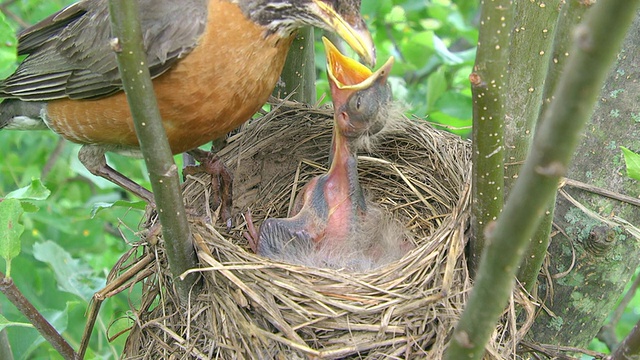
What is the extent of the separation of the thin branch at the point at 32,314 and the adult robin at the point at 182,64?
81 centimetres

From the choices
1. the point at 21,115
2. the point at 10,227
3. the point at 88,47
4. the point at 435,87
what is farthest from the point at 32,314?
the point at 435,87

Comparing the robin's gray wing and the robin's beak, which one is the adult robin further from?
the robin's beak

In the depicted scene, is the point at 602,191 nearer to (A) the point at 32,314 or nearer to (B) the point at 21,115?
(A) the point at 32,314

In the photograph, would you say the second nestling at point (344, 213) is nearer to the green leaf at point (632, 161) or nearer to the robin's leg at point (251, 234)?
the robin's leg at point (251, 234)

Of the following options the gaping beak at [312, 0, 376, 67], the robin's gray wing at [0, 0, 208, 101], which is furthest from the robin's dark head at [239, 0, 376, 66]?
the robin's gray wing at [0, 0, 208, 101]

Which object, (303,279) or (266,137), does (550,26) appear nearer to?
(303,279)

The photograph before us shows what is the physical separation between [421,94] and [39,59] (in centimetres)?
202

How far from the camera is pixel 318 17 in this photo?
2443 mm

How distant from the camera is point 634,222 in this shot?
222 cm

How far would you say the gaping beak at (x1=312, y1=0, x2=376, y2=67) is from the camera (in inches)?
93.0

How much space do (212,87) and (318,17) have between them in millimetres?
449

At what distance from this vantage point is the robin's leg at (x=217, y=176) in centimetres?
290

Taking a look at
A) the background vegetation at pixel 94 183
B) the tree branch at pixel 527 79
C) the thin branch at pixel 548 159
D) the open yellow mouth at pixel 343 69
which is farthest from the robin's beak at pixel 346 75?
the thin branch at pixel 548 159

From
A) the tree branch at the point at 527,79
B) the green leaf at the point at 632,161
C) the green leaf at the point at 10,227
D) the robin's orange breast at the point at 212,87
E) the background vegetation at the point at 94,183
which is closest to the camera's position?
the green leaf at the point at 632,161
